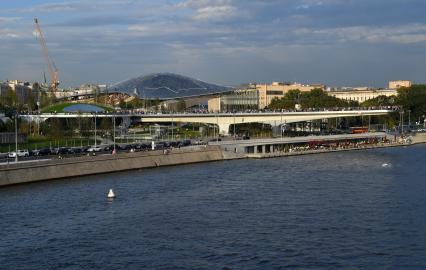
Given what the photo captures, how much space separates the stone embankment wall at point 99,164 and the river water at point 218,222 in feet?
2.54

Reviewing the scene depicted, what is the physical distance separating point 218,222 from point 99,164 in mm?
15125

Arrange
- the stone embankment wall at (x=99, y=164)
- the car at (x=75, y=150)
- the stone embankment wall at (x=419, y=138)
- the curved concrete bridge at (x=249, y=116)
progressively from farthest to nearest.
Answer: the curved concrete bridge at (x=249, y=116), the stone embankment wall at (x=419, y=138), the car at (x=75, y=150), the stone embankment wall at (x=99, y=164)

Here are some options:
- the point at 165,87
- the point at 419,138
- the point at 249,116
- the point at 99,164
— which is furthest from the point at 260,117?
the point at 165,87

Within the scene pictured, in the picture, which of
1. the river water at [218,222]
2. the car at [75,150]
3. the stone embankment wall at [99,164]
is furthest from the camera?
the car at [75,150]

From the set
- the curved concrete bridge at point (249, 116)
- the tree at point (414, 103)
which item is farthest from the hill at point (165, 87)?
the curved concrete bridge at point (249, 116)

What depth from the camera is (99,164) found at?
115 ft

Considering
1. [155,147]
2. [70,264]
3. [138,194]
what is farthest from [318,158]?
[70,264]

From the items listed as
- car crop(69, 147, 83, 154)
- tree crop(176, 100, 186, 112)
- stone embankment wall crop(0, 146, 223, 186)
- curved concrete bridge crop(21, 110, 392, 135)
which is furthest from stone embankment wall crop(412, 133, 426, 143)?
tree crop(176, 100, 186, 112)

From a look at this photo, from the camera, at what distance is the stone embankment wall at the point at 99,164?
29812mm

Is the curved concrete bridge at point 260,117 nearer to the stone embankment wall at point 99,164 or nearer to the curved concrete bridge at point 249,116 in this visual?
the curved concrete bridge at point 249,116

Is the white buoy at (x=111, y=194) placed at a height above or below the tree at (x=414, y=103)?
below

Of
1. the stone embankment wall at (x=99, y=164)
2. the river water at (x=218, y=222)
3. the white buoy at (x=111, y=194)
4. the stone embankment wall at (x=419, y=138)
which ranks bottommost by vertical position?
the river water at (x=218, y=222)

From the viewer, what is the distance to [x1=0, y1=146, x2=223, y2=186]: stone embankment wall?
97.8ft

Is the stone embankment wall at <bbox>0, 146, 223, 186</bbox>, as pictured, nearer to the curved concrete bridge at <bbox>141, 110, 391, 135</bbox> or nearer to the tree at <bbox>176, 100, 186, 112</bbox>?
the curved concrete bridge at <bbox>141, 110, 391, 135</bbox>
